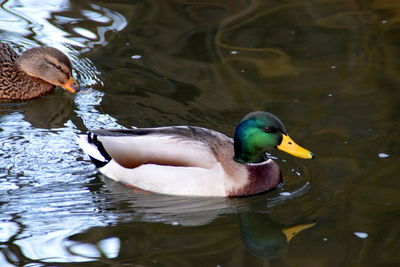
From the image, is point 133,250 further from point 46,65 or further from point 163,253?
point 46,65

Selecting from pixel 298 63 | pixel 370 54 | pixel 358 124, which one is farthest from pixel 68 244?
pixel 370 54

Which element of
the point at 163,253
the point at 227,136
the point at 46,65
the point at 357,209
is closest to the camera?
the point at 163,253

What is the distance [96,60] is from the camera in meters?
9.68

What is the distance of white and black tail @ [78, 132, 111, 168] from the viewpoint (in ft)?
24.3

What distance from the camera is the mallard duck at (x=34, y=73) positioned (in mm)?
9039

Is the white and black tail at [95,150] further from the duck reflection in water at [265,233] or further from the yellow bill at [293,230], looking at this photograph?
the yellow bill at [293,230]

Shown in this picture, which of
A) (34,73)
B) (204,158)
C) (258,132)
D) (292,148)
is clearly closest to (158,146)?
(204,158)

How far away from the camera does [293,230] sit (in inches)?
259

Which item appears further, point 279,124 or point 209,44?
point 209,44

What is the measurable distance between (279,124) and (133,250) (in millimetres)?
1671

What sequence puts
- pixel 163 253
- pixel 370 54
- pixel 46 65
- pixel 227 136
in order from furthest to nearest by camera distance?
pixel 370 54 < pixel 46 65 < pixel 227 136 < pixel 163 253

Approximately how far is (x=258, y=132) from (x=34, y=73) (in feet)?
10.3

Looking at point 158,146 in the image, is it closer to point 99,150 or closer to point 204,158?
point 204,158

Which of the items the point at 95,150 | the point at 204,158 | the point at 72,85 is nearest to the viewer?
the point at 204,158
